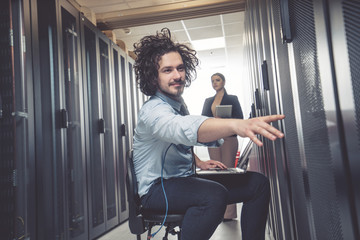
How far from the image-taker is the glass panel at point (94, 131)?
2887mm

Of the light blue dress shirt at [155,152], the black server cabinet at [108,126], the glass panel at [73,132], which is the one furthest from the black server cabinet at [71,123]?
the light blue dress shirt at [155,152]

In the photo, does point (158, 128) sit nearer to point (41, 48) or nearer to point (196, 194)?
point (196, 194)


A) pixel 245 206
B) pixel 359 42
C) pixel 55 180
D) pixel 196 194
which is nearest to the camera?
pixel 359 42

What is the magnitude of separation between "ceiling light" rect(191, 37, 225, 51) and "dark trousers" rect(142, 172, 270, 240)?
4820 mm

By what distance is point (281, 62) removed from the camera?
1185 millimetres

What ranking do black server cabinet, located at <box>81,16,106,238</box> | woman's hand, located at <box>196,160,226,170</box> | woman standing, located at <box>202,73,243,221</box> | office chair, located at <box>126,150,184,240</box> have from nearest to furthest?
office chair, located at <box>126,150,184,240</box>, woman's hand, located at <box>196,160,226,170</box>, black server cabinet, located at <box>81,16,106,238</box>, woman standing, located at <box>202,73,243,221</box>

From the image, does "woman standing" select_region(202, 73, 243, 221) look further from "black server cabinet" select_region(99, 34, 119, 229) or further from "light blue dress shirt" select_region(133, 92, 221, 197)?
"light blue dress shirt" select_region(133, 92, 221, 197)

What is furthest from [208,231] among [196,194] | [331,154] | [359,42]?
[359,42]

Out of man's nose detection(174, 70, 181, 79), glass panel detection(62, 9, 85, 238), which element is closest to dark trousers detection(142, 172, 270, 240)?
man's nose detection(174, 70, 181, 79)

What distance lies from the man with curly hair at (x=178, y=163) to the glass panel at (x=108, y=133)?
5.37ft

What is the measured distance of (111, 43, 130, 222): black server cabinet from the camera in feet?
11.5

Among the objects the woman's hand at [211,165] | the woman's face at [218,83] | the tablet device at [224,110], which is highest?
the woman's face at [218,83]

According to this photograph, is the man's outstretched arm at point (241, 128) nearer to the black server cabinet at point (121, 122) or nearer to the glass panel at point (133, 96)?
the black server cabinet at point (121, 122)

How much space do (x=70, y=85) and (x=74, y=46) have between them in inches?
14.9
